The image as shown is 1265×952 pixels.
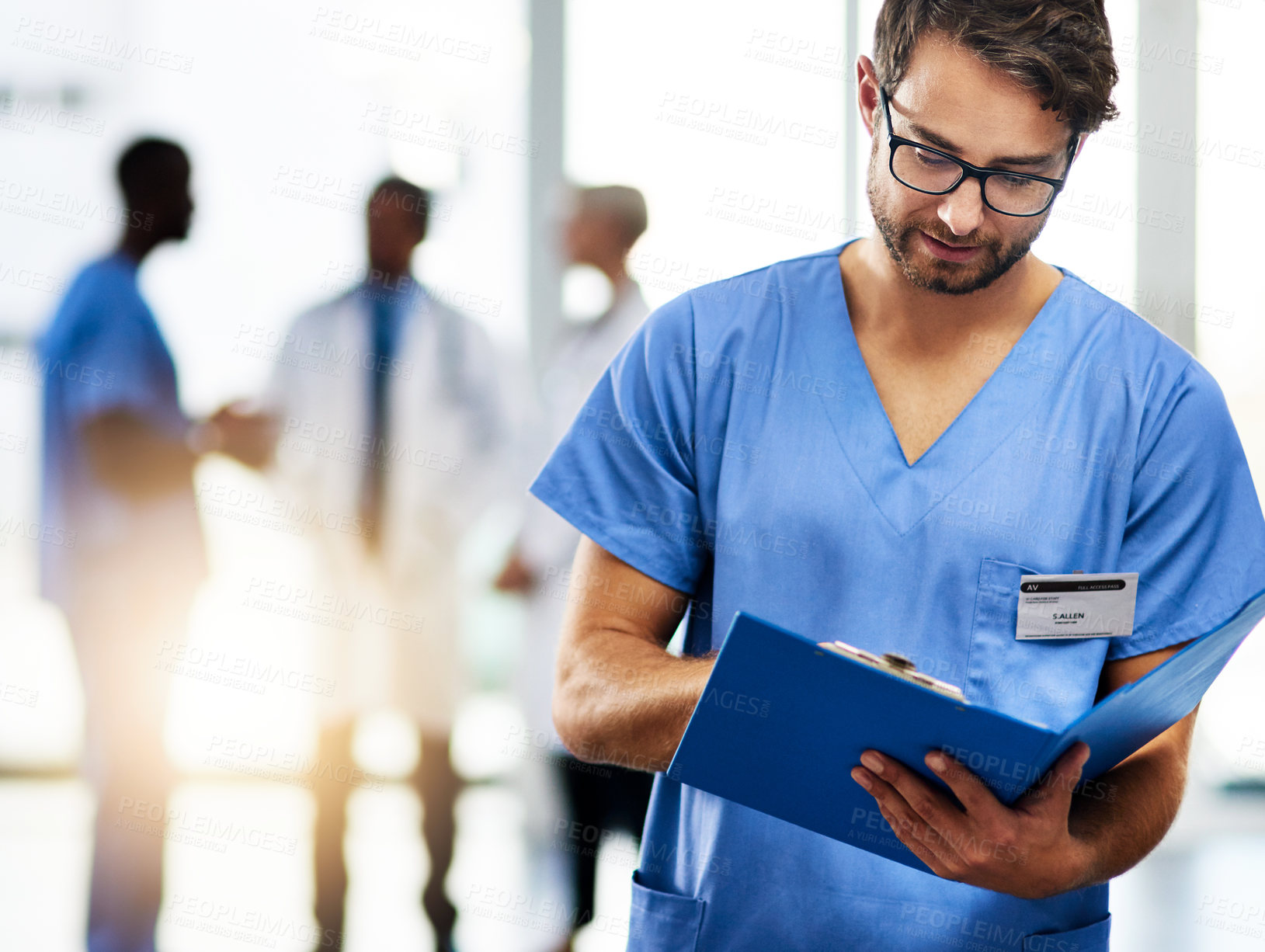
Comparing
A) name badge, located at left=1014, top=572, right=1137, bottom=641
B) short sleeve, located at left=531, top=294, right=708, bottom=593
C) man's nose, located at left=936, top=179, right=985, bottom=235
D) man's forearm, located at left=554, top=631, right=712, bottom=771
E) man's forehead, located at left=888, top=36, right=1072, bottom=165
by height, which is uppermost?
man's forehead, located at left=888, top=36, right=1072, bottom=165

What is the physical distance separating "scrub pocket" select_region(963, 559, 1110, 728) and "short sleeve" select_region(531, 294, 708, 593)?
236mm

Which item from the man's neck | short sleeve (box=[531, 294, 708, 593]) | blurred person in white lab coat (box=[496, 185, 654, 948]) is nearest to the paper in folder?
short sleeve (box=[531, 294, 708, 593])

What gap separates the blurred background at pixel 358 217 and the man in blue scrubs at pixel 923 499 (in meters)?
1.76

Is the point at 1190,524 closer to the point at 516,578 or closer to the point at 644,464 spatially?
the point at 644,464

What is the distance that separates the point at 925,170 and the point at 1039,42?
0.42 feet

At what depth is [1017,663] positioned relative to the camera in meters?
0.89

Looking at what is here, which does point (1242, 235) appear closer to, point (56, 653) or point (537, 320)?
point (537, 320)

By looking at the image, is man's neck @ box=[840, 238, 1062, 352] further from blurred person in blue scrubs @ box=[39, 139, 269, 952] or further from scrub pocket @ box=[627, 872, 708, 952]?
blurred person in blue scrubs @ box=[39, 139, 269, 952]

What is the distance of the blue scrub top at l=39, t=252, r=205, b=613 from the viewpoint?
226 centimetres

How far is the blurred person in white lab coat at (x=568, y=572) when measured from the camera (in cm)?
231

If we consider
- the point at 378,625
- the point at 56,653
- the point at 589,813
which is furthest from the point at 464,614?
the point at 56,653

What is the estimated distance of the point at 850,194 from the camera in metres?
3.23

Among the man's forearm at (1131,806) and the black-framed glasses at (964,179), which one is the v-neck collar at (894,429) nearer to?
the black-framed glasses at (964,179)

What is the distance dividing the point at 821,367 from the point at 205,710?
96.5 inches
